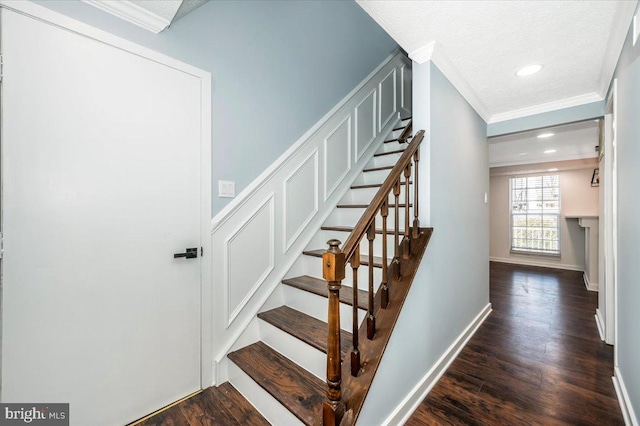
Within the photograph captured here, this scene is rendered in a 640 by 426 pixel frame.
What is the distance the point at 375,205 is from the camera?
137 cm

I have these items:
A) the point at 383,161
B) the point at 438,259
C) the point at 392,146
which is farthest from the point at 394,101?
the point at 438,259

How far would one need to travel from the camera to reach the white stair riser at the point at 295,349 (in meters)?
1.57

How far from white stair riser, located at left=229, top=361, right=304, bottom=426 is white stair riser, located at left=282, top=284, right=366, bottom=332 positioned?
0.57m

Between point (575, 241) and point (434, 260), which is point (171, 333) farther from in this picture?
point (575, 241)

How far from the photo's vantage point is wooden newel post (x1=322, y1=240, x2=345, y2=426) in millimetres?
1099

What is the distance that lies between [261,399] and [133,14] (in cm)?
227

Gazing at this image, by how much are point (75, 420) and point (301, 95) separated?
2.59 meters

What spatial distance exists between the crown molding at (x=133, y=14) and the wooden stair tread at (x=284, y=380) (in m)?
2.10

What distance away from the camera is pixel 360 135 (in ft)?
9.86

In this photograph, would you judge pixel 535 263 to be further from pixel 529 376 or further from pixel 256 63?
pixel 256 63

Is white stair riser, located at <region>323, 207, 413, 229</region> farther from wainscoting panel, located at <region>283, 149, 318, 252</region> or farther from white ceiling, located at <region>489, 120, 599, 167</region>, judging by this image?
white ceiling, located at <region>489, 120, 599, 167</region>

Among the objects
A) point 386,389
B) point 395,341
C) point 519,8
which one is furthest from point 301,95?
point 386,389

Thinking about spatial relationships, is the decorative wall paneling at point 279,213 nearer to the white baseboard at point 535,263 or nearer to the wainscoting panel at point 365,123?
the wainscoting panel at point 365,123
